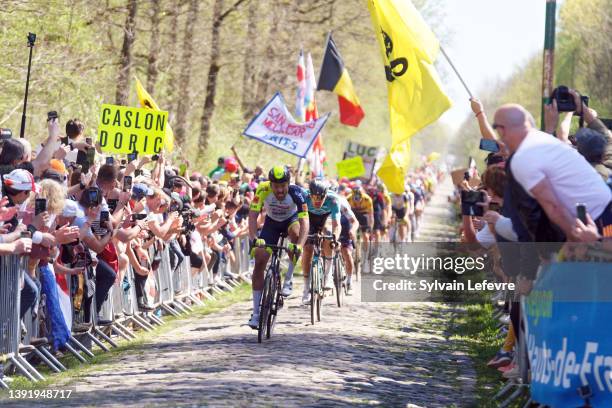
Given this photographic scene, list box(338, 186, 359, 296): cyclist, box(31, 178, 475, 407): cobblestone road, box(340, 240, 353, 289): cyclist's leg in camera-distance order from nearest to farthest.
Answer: box(31, 178, 475, 407): cobblestone road < box(338, 186, 359, 296): cyclist < box(340, 240, 353, 289): cyclist's leg

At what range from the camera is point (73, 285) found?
1327cm

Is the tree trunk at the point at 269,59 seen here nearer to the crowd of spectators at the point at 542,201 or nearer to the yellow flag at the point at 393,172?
the yellow flag at the point at 393,172

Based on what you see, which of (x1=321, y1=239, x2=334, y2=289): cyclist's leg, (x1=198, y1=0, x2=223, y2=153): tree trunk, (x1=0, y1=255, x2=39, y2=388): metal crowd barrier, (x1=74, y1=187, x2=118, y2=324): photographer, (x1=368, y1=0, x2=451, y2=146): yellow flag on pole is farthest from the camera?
(x1=198, y1=0, x2=223, y2=153): tree trunk

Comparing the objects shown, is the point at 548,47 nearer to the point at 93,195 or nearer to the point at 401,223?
the point at 93,195

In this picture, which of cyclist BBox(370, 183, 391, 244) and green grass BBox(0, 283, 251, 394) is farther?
cyclist BBox(370, 183, 391, 244)

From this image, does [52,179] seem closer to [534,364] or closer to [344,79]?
[534,364]

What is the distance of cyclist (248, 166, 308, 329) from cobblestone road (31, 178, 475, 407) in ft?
2.44

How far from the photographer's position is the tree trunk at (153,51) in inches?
1240

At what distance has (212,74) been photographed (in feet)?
127

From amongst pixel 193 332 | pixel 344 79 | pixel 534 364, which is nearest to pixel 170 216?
pixel 193 332

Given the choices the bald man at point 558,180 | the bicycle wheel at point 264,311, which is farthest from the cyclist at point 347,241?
the bald man at point 558,180

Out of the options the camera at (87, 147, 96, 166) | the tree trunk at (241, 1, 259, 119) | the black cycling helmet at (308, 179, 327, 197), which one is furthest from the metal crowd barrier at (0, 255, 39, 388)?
the tree trunk at (241, 1, 259, 119)

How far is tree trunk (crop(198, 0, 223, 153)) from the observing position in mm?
37469

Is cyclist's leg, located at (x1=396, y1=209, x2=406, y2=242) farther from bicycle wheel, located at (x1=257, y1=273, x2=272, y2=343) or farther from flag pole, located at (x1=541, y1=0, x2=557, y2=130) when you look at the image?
bicycle wheel, located at (x1=257, y1=273, x2=272, y2=343)
